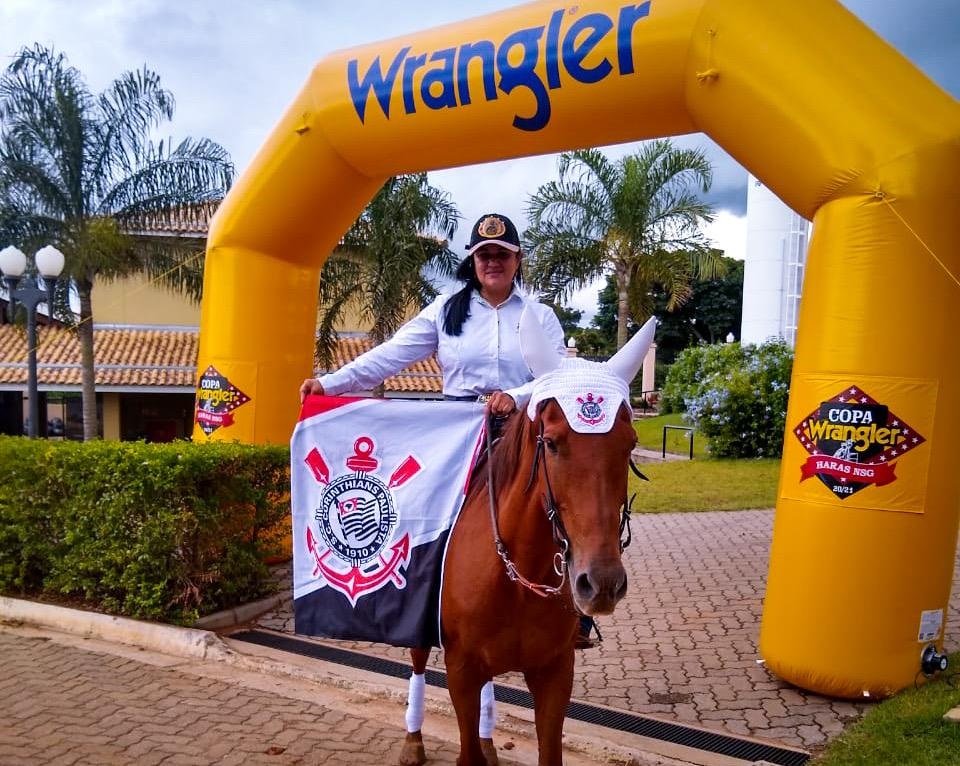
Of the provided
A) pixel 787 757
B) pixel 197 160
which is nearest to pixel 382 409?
pixel 787 757

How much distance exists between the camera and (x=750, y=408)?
15.5m

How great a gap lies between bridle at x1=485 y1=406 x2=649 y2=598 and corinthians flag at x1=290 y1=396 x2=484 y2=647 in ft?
0.92

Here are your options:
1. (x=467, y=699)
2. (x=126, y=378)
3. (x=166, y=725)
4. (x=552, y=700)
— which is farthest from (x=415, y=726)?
(x=126, y=378)

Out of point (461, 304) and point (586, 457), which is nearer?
point (586, 457)

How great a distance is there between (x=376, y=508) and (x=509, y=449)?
77cm

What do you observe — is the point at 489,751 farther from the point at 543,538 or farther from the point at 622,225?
the point at 622,225

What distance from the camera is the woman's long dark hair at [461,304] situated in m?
3.68

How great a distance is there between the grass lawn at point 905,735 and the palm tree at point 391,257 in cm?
1213

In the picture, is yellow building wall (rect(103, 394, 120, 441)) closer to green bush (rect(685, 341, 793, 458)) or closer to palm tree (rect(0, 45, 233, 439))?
palm tree (rect(0, 45, 233, 439))

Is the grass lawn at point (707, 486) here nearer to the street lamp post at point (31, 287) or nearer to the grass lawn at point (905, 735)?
the grass lawn at point (905, 735)

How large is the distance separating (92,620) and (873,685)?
5429 mm

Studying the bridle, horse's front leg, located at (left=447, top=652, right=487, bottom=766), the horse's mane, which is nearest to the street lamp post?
horse's front leg, located at (left=447, top=652, right=487, bottom=766)

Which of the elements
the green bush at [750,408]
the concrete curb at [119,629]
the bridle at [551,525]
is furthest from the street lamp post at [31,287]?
the green bush at [750,408]

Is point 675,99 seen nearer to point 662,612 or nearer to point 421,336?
point 421,336
